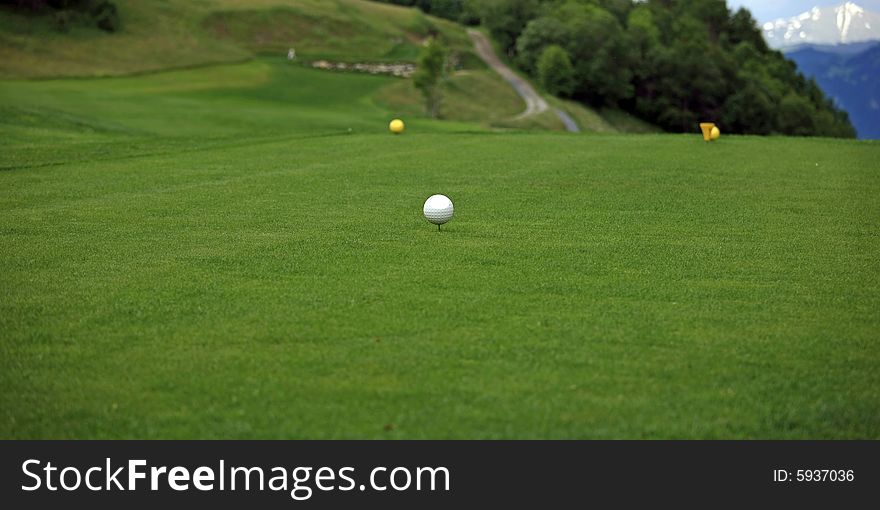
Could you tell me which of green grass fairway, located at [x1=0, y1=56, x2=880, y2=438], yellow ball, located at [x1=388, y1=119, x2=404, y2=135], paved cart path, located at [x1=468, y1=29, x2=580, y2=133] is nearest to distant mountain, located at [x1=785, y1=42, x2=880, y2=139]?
paved cart path, located at [x1=468, y1=29, x2=580, y2=133]

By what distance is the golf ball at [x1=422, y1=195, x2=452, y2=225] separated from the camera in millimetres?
13078

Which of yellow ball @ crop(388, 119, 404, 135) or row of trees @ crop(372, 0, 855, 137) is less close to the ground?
yellow ball @ crop(388, 119, 404, 135)

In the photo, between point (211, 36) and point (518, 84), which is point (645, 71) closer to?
point (518, 84)

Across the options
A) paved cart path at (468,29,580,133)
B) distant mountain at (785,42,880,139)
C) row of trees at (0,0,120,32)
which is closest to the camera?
row of trees at (0,0,120,32)

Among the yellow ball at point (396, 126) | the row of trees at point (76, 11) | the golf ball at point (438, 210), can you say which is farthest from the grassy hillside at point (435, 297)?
the row of trees at point (76, 11)

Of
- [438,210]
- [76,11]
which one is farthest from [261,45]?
[438,210]

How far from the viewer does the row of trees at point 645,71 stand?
93.2 meters

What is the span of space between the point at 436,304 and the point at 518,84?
8043 centimetres

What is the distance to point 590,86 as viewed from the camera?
308ft

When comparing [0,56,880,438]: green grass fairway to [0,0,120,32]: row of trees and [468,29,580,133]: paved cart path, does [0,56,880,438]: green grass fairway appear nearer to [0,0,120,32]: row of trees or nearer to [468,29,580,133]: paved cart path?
[0,0,120,32]: row of trees

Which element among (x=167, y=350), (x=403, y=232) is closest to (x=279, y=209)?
(x=403, y=232)

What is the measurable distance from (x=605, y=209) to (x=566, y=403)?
360 inches

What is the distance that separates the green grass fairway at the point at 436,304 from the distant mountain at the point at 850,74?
369 ft

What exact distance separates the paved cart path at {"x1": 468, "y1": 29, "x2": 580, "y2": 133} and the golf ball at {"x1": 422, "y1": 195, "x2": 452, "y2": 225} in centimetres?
5372
